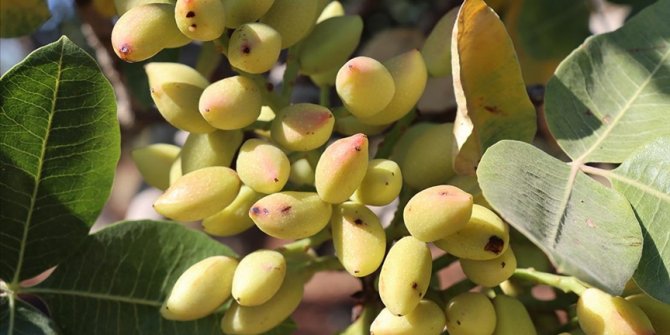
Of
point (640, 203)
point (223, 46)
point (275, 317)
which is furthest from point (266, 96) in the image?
point (640, 203)

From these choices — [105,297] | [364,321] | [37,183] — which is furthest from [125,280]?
[364,321]

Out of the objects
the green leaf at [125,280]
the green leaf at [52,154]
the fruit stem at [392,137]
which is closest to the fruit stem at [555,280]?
the fruit stem at [392,137]

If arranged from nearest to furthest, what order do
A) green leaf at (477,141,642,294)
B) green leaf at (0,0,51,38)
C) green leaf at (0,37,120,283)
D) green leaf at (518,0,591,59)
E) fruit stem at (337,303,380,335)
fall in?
green leaf at (477,141,642,294) → green leaf at (0,37,120,283) → fruit stem at (337,303,380,335) → green leaf at (0,0,51,38) → green leaf at (518,0,591,59)

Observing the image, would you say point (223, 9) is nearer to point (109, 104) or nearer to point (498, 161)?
point (109, 104)

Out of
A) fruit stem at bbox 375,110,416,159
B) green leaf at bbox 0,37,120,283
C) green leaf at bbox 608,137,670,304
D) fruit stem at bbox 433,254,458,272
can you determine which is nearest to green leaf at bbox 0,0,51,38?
green leaf at bbox 0,37,120,283

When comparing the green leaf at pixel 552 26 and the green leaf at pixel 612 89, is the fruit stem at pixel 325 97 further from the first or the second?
the green leaf at pixel 552 26

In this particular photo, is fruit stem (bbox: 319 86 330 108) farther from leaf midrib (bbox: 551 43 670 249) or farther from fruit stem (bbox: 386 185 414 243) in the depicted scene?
leaf midrib (bbox: 551 43 670 249)

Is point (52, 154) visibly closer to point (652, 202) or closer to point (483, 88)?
point (483, 88)

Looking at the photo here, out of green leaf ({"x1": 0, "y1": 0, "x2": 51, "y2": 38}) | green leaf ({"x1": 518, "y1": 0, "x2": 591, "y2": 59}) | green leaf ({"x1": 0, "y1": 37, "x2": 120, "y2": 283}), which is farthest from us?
green leaf ({"x1": 518, "y1": 0, "x2": 591, "y2": 59})
